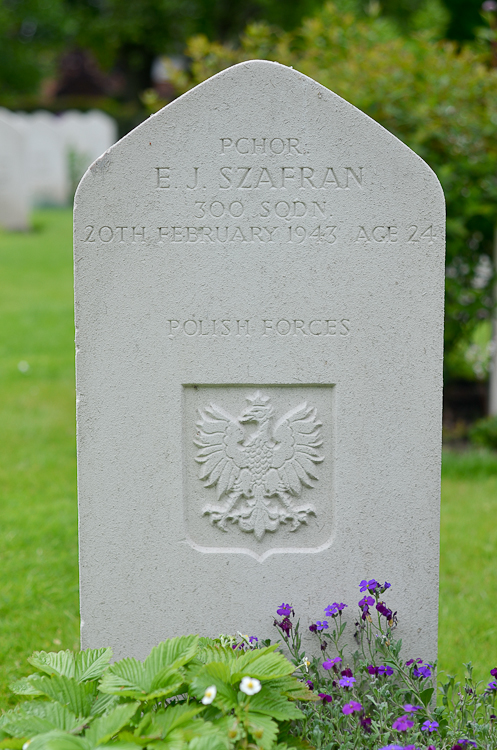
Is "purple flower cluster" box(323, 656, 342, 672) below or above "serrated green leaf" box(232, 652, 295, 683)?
below

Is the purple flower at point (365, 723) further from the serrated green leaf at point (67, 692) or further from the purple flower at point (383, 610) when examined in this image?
the serrated green leaf at point (67, 692)

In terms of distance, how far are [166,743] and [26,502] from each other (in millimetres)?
2875

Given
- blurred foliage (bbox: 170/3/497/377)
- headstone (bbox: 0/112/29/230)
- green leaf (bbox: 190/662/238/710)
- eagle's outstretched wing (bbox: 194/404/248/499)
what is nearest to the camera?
green leaf (bbox: 190/662/238/710)

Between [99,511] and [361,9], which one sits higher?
[361,9]

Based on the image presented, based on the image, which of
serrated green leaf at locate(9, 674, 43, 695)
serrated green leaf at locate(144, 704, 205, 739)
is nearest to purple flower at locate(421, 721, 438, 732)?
serrated green leaf at locate(144, 704, 205, 739)

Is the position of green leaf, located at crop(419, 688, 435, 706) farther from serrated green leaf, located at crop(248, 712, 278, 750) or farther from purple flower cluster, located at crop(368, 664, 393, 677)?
serrated green leaf, located at crop(248, 712, 278, 750)

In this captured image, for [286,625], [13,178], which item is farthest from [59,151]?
[286,625]

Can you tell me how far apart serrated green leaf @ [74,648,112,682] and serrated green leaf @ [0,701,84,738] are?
0.14 meters

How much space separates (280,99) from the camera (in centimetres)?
235

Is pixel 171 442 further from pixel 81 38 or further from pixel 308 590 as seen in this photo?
pixel 81 38

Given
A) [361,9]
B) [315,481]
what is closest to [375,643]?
[315,481]

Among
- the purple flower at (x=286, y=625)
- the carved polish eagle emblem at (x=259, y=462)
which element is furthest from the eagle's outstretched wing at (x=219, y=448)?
the purple flower at (x=286, y=625)

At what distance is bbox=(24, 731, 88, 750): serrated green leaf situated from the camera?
1.75 m

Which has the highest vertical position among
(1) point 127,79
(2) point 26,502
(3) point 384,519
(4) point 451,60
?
(1) point 127,79
